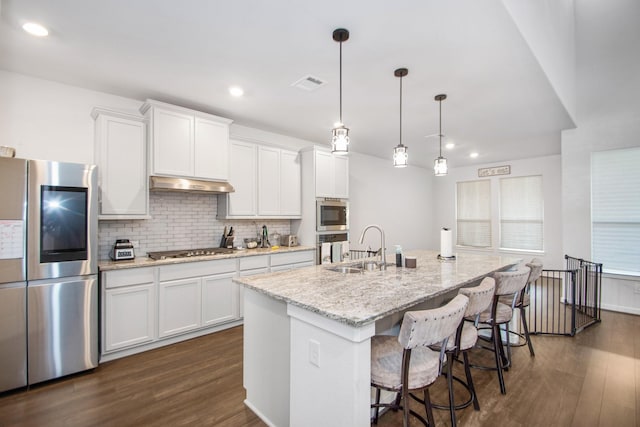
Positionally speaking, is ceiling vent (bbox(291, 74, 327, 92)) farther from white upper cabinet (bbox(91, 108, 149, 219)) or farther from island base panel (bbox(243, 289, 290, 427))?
island base panel (bbox(243, 289, 290, 427))

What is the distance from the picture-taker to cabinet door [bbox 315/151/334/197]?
4758 mm

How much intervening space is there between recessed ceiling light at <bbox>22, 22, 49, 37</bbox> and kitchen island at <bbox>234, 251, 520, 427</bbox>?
7.63 ft

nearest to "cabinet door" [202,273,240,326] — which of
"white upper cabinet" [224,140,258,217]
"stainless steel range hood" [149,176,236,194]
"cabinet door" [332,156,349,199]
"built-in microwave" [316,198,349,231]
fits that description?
"white upper cabinet" [224,140,258,217]

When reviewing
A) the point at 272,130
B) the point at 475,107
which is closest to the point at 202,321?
the point at 272,130

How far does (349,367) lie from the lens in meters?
1.43

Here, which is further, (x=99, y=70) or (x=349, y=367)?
(x=99, y=70)

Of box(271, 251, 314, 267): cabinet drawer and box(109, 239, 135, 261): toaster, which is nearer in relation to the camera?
box(109, 239, 135, 261): toaster

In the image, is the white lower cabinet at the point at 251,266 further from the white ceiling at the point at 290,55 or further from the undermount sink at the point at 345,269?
the white ceiling at the point at 290,55

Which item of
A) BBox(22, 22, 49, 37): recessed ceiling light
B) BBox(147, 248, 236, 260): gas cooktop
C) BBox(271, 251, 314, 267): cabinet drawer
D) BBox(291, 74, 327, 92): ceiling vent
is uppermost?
BBox(22, 22, 49, 37): recessed ceiling light

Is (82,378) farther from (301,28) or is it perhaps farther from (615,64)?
(615,64)

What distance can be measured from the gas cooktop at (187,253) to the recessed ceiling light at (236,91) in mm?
1871

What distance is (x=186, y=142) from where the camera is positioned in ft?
11.6

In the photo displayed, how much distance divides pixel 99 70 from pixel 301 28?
1997mm

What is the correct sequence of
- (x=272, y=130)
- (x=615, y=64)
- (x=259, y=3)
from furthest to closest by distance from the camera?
(x=272, y=130) < (x=615, y=64) < (x=259, y=3)
